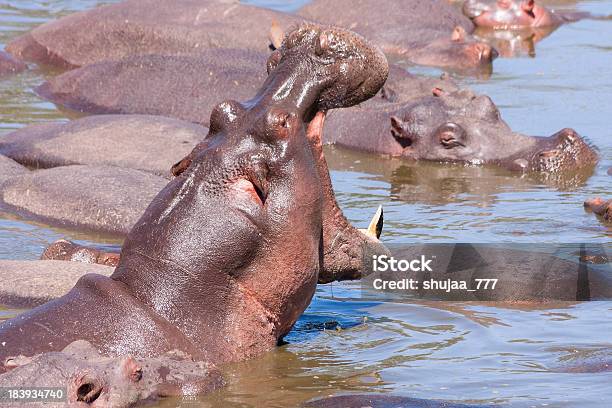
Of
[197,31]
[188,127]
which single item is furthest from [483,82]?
[188,127]

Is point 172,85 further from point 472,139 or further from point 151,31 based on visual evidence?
point 472,139

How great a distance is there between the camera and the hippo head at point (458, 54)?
51.3 feet

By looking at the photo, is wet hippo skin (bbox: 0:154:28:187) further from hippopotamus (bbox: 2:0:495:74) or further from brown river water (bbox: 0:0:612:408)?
hippopotamus (bbox: 2:0:495:74)

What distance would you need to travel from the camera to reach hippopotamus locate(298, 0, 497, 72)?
15.7m

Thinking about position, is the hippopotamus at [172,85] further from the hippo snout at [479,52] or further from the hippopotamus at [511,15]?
the hippopotamus at [511,15]

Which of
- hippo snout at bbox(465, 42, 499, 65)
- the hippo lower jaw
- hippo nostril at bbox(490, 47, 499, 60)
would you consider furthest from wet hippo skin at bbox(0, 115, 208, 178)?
hippo nostril at bbox(490, 47, 499, 60)

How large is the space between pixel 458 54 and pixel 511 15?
3.33 m

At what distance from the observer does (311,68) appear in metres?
6.14

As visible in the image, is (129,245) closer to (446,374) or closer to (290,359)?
(290,359)

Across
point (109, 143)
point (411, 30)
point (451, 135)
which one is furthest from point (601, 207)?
point (411, 30)

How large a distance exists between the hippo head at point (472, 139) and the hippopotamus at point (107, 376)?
610cm

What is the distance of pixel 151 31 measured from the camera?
15.0 meters

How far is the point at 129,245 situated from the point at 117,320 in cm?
41

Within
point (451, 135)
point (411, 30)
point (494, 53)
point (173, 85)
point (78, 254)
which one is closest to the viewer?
point (78, 254)
